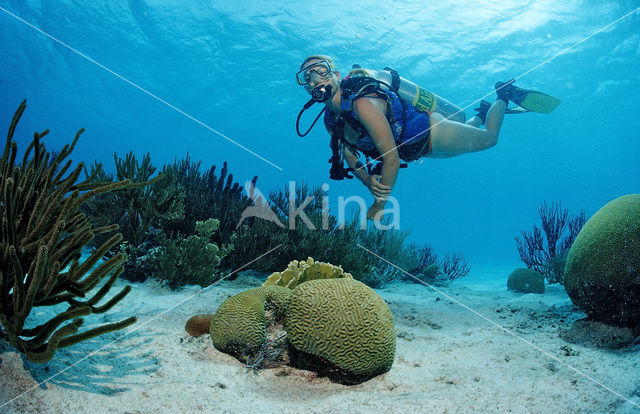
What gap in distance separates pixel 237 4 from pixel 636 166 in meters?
83.4

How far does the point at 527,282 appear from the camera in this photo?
7355 mm

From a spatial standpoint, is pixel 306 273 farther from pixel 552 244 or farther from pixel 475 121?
pixel 552 244

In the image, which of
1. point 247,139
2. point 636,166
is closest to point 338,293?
point 247,139

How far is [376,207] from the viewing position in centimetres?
472

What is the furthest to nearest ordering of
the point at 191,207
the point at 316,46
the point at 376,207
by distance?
1. the point at 316,46
2. the point at 191,207
3. the point at 376,207

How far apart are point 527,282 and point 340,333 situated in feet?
22.6

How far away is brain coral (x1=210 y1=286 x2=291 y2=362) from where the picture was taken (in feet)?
8.32

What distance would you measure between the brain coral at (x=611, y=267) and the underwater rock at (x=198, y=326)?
158 inches

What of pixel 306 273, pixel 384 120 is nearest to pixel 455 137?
pixel 384 120

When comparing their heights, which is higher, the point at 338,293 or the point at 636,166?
the point at 636,166

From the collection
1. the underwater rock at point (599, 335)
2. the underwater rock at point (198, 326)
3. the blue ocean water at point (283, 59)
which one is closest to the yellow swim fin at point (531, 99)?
the underwater rock at point (599, 335)

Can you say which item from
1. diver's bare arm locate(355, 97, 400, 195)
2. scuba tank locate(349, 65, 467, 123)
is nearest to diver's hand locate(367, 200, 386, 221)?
diver's bare arm locate(355, 97, 400, 195)

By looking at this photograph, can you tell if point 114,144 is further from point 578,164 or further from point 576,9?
point 578,164

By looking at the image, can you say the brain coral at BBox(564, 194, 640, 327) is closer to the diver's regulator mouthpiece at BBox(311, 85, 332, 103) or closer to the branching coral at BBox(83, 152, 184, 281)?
the diver's regulator mouthpiece at BBox(311, 85, 332, 103)
